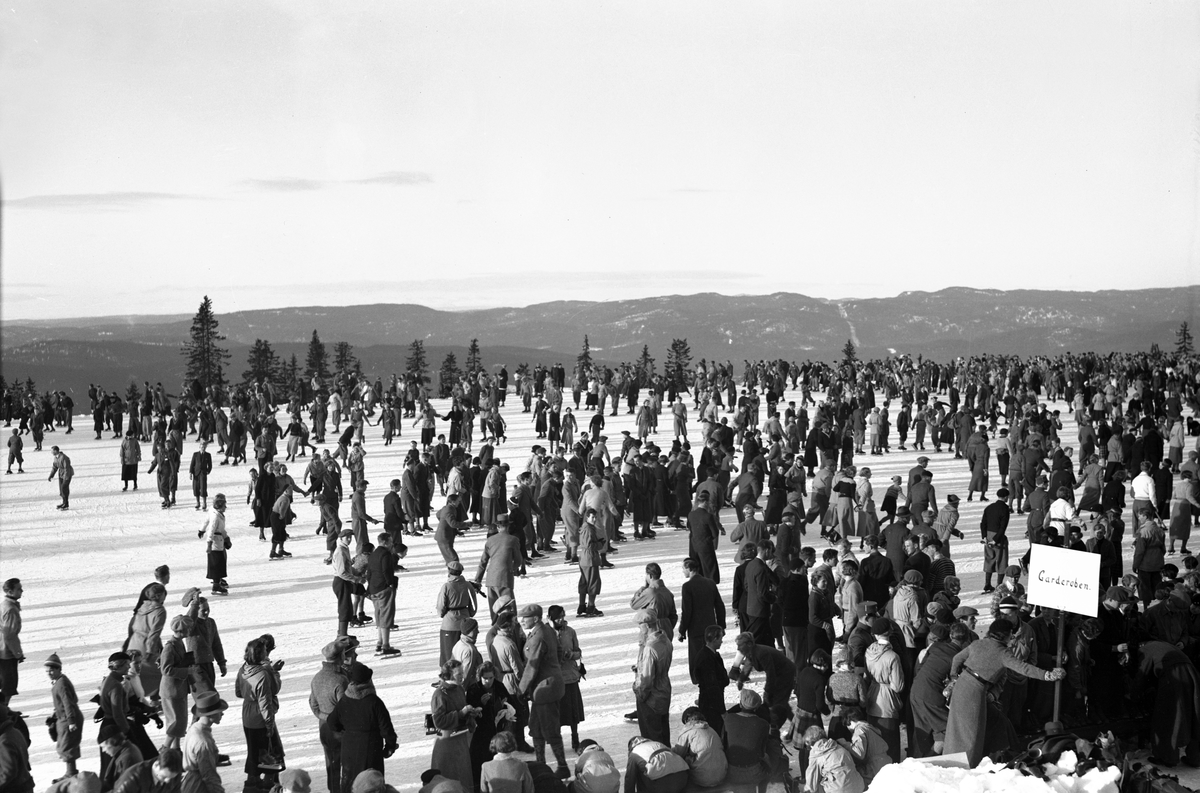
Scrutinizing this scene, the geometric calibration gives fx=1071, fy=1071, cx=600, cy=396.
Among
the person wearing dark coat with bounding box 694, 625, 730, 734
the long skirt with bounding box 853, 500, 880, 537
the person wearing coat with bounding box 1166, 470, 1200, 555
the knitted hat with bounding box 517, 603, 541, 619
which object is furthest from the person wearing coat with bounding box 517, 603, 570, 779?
the person wearing coat with bounding box 1166, 470, 1200, 555

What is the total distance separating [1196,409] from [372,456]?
23237mm

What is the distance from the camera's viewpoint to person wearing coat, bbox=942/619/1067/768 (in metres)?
7.45

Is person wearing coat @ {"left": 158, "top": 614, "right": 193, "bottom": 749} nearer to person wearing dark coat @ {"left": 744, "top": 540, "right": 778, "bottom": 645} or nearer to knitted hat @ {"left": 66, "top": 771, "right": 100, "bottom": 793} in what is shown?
A: knitted hat @ {"left": 66, "top": 771, "right": 100, "bottom": 793}

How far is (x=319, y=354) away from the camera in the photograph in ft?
366

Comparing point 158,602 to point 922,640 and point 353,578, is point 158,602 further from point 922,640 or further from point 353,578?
point 922,640

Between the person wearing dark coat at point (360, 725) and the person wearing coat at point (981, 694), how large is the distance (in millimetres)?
3948

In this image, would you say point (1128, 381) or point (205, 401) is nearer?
point (205, 401)

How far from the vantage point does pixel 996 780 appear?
6.38 meters

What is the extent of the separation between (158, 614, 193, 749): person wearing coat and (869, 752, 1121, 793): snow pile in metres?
5.28

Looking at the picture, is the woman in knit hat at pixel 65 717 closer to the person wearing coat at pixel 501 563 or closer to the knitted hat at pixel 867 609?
the person wearing coat at pixel 501 563

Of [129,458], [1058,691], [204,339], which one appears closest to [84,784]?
[1058,691]

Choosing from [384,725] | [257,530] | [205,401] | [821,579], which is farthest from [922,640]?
[205,401]

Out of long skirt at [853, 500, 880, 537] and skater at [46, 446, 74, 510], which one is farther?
skater at [46, 446, 74, 510]

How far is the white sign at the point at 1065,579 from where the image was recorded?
7586mm
